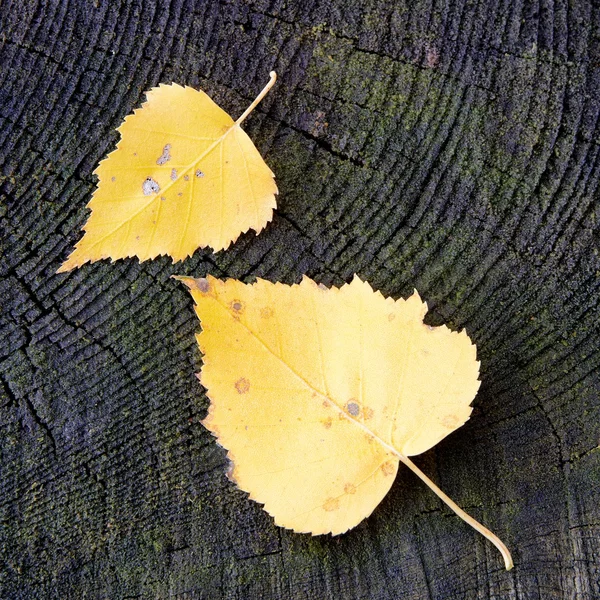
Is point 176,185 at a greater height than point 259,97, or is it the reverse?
point 259,97

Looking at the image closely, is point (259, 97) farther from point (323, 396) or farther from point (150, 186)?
point (323, 396)

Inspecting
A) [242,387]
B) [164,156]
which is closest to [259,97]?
[164,156]

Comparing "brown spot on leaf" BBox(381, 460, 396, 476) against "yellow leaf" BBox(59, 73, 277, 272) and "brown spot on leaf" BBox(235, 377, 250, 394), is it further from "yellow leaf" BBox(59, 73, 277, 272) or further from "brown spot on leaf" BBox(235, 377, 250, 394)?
"yellow leaf" BBox(59, 73, 277, 272)

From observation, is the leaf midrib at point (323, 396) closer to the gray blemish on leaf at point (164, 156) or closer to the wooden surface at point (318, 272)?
the wooden surface at point (318, 272)

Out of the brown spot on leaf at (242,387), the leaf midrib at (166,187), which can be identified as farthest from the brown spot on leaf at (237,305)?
the leaf midrib at (166,187)

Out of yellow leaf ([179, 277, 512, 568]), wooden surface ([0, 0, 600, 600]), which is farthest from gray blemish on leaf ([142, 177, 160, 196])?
yellow leaf ([179, 277, 512, 568])

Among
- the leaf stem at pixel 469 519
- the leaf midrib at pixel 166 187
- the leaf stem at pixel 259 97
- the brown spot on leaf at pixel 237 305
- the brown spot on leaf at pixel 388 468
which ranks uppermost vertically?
the leaf stem at pixel 259 97
